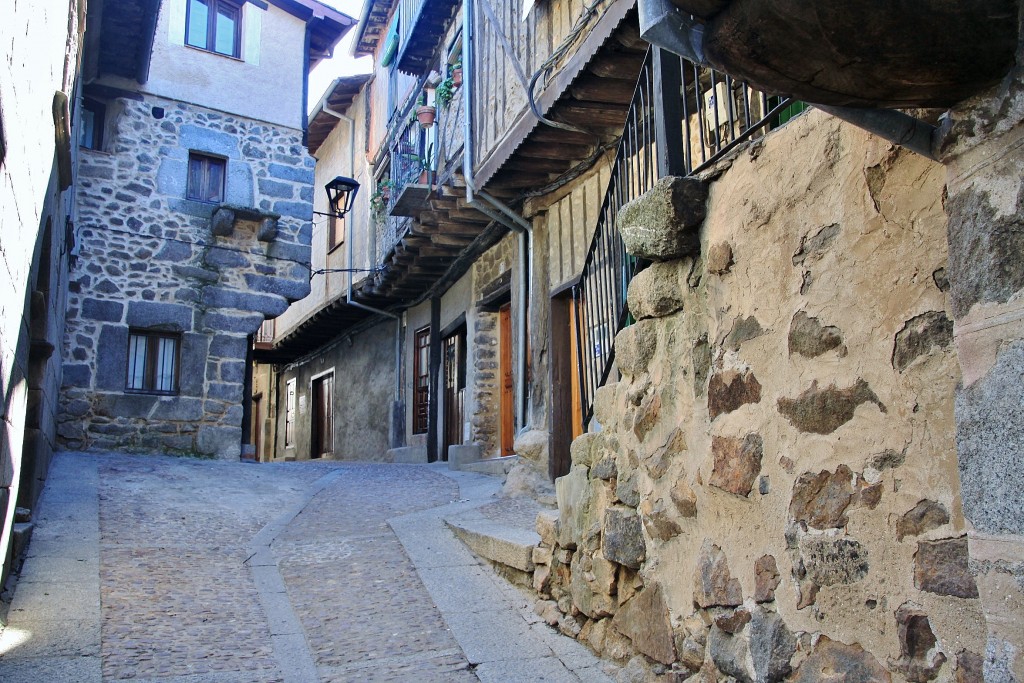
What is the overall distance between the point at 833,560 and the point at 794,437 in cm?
35

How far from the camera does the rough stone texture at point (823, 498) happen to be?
2.17 metres

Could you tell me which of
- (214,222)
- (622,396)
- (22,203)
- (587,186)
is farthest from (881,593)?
(214,222)

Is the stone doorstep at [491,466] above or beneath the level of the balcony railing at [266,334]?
beneath

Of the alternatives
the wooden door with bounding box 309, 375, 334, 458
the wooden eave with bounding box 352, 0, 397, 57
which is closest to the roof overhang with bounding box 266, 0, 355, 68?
the wooden eave with bounding box 352, 0, 397, 57

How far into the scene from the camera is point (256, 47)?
36.6 ft

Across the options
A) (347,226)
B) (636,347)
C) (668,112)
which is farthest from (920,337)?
(347,226)

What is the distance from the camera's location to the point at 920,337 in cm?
197

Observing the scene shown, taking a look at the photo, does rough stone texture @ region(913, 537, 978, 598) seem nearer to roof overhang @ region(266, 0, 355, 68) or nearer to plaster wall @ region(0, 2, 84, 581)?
plaster wall @ region(0, 2, 84, 581)

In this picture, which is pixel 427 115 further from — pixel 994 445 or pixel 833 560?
pixel 994 445

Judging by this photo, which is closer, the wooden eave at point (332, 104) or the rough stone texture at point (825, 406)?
the rough stone texture at point (825, 406)

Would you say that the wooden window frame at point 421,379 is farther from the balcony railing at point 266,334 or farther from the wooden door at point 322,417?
the balcony railing at point 266,334

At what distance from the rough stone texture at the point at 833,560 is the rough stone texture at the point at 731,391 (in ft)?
1.56

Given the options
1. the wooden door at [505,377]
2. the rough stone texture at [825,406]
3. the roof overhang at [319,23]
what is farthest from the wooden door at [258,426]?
the rough stone texture at [825,406]

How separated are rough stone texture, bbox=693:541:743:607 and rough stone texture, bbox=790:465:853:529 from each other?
1.21 feet
